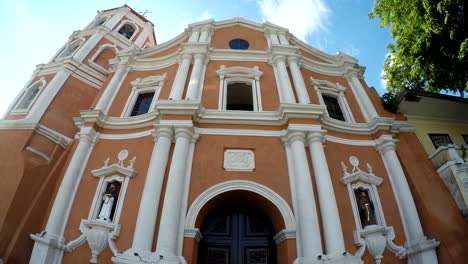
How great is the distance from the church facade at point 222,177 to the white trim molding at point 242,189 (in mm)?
37

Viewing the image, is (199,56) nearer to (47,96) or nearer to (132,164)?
(132,164)

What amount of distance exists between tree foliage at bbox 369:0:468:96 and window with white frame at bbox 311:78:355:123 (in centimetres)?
301

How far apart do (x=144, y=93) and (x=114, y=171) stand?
14.3 ft

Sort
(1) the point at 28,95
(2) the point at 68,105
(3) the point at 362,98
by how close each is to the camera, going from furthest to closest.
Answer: (1) the point at 28,95
(2) the point at 68,105
(3) the point at 362,98

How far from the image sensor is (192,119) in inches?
389

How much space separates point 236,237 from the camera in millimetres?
8789

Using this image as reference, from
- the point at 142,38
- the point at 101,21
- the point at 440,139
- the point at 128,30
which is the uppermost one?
the point at 101,21

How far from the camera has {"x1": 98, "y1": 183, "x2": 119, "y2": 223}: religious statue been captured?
8.53 metres

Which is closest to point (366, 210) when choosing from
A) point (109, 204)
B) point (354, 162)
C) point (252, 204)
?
point (354, 162)

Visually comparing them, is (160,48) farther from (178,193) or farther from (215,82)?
(178,193)

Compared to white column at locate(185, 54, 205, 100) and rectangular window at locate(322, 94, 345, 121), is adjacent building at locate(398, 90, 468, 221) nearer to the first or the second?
rectangular window at locate(322, 94, 345, 121)

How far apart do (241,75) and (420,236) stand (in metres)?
8.09

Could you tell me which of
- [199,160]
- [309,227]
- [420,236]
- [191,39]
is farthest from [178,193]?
[191,39]

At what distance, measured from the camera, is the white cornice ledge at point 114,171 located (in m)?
9.38
